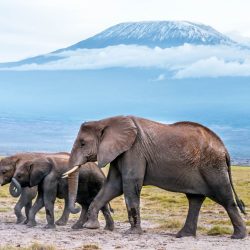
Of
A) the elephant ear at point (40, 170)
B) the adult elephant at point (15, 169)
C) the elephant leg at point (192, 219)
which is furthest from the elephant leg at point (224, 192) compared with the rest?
the adult elephant at point (15, 169)

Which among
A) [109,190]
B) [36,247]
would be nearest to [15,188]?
[109,190]

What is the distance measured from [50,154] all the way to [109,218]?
8.12 feet

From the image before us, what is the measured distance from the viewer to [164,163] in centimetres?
2072

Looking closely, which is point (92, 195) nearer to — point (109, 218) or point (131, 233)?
point (109, 218)

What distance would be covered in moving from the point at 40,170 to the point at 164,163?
3.77 m

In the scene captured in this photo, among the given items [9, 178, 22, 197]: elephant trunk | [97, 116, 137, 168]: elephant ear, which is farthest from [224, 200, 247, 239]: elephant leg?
[9, 178, 22, 197]: elephant trunk

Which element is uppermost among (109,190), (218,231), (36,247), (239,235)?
(109,190)

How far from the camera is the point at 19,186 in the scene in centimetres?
2258

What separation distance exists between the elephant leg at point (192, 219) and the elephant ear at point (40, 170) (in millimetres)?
4069

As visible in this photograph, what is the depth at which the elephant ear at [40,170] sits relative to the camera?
22422mm

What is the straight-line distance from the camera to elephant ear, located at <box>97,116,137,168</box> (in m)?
20.6

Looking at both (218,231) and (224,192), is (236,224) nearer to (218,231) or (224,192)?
(224,192)

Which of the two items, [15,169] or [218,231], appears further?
[15,169]

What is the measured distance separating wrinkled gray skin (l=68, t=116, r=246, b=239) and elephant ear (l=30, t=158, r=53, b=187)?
152 cm
